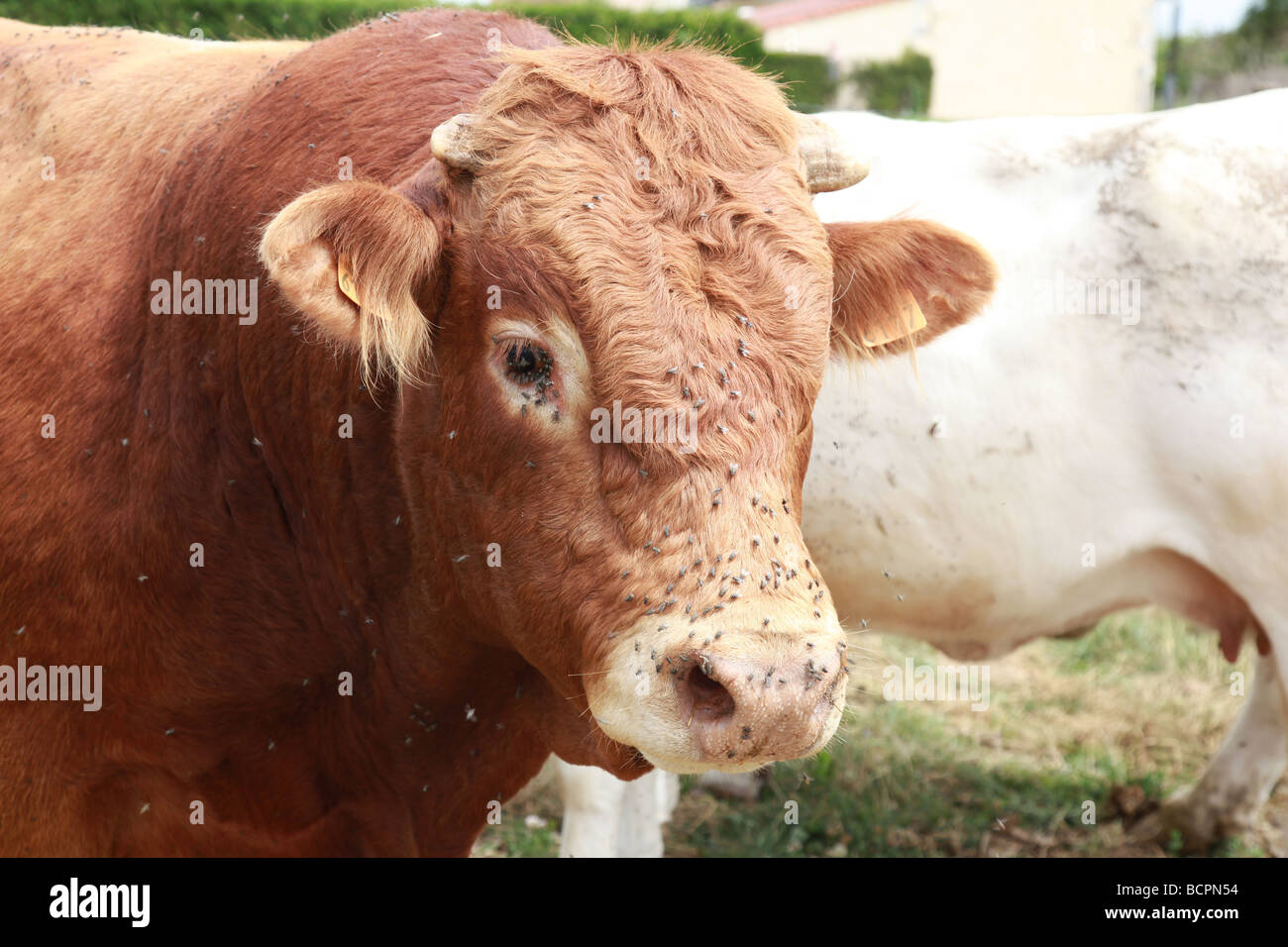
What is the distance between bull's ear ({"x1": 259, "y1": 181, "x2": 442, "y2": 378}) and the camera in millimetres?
2338

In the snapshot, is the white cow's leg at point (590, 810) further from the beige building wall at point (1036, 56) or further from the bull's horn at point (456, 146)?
the beige building wall at point (1036, 56)

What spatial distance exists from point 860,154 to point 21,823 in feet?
8.31

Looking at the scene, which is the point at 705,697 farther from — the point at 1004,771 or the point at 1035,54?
the point at 1035,54

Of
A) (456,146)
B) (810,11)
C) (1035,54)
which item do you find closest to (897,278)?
(456,146)

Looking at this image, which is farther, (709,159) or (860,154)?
(860,154)

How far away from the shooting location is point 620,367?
2.24 m

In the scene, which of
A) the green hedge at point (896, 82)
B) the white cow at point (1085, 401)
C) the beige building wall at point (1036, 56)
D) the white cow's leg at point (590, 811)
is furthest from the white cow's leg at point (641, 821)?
the beige building wall at point (1036, 56)

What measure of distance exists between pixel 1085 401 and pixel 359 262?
2636 mm

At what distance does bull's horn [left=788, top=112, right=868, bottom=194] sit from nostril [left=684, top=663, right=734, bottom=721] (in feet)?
3.94

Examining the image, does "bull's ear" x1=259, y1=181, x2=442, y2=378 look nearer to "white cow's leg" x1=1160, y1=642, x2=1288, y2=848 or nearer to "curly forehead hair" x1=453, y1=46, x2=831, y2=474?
"curly forehead hair" x1=453, y1=46, x2=831, y2=474
